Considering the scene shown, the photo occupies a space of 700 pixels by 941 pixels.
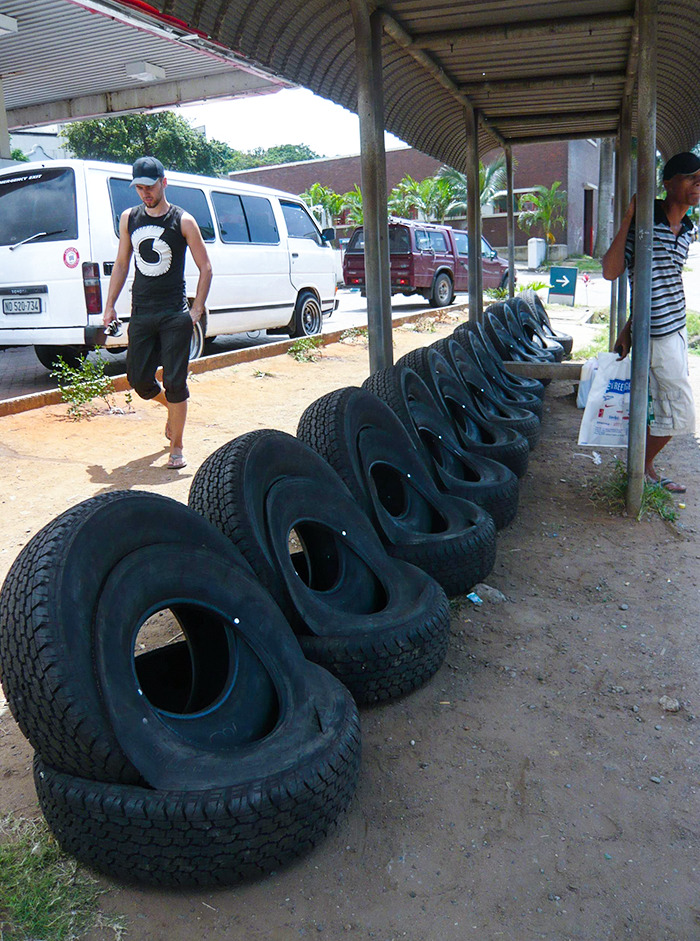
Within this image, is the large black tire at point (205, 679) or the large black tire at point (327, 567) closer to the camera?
the large black tire at point (205, 679)

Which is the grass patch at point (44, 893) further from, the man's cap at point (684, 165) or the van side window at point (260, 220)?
the van side window at point (260, 220)

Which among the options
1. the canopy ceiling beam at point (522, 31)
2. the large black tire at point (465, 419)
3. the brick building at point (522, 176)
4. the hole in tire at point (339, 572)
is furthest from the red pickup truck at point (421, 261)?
the brick building at point (522, 176)

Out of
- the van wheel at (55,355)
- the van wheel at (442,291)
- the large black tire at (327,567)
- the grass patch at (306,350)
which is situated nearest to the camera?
the large black tire at (327,567)

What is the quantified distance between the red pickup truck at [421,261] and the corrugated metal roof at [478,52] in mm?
11425

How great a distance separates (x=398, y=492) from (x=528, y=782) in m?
1.75

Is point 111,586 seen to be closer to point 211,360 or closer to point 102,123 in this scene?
point 211,360

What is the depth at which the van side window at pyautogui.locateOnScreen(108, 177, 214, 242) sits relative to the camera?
8328mm

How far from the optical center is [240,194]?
35.4 feet

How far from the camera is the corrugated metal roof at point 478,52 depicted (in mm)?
4688

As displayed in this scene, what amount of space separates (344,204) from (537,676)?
3994cm

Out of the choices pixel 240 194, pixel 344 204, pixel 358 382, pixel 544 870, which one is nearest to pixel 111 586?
pixel 544 870

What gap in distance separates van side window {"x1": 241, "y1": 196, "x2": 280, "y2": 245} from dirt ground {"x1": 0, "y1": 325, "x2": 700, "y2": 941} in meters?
7.30

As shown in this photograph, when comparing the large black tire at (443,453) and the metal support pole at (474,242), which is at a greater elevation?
the metal support pole at (474,242)

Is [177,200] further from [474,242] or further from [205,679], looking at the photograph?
[205,679]
